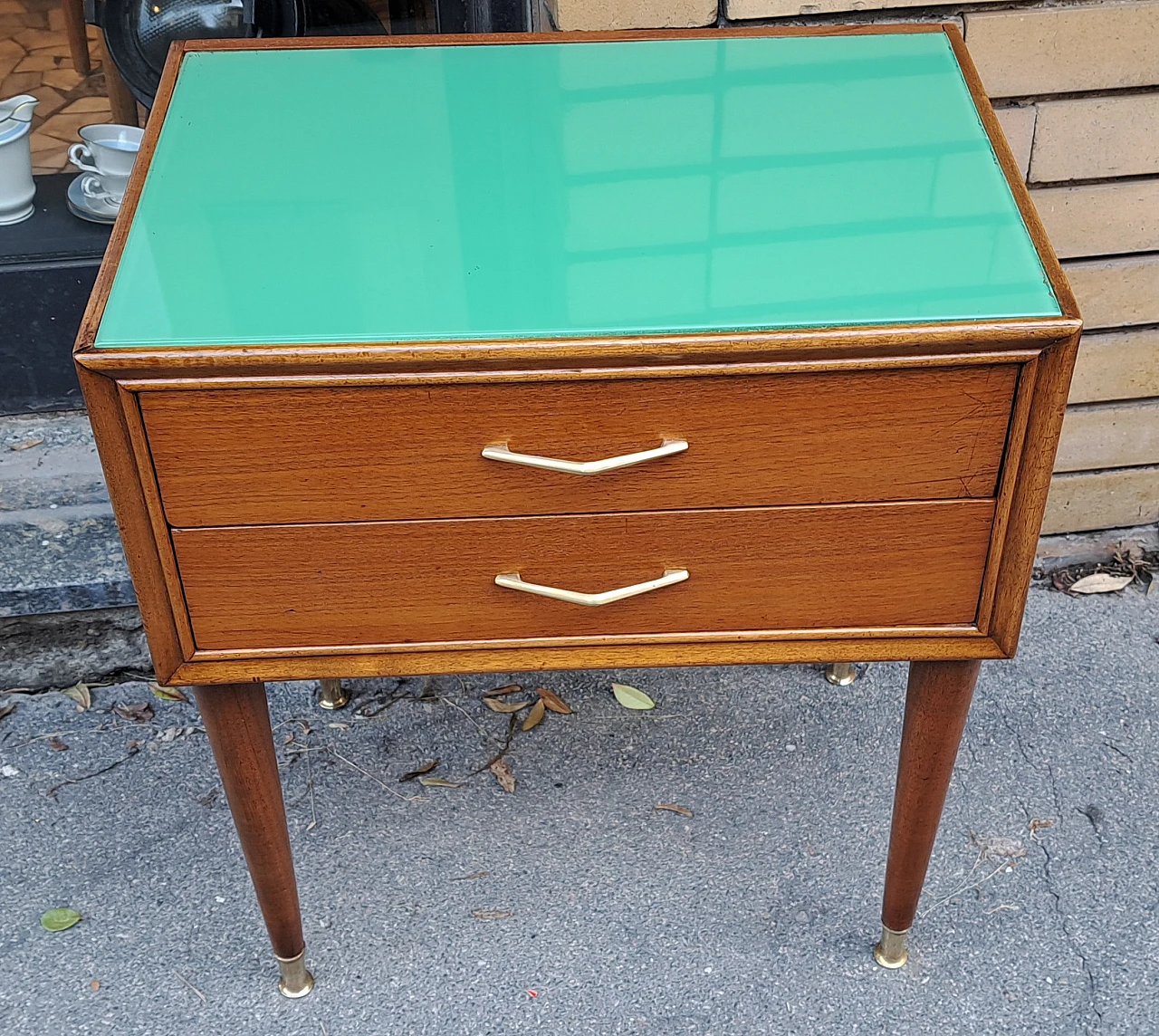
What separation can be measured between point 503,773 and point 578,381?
1.00 meters

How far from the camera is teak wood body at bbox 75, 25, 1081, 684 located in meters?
1.00

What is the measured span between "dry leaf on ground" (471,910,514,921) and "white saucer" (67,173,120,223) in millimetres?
1314

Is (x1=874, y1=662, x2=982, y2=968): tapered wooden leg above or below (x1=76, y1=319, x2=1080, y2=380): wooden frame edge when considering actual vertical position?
below

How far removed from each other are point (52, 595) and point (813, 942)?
4.20ft

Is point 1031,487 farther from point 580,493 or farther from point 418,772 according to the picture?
point 418,772

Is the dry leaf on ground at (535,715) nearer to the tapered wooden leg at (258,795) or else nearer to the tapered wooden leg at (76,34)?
the tapered wooden leg at (258,795)

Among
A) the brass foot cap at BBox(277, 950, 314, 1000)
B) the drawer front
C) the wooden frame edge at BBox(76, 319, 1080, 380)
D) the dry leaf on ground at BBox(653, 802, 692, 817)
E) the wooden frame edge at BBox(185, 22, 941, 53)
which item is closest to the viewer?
the wooden frame edge at BBox(76, 319, 1080, 380)

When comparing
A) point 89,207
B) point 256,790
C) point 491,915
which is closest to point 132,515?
point 256,790

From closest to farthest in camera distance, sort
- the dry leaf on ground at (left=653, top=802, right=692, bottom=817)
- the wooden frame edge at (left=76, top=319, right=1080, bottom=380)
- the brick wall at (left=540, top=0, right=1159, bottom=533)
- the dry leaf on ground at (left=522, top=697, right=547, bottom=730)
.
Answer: the wooden frame edge at (left=76, top=319, right=1080, bottom=380) → the brick wall at (left=540, top=0, right=1159, bottom=533) → the dry leaf on ground at (left=653, top=802, right=692, bottom=817) → the dry leaf on ground at (left=522, top=697, right=547, bottom=730)

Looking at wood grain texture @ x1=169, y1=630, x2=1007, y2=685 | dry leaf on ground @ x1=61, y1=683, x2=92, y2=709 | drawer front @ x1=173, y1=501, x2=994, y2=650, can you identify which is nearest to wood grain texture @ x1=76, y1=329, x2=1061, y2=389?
drawer front @ x1=173, y1=501, x2=994, y2=650

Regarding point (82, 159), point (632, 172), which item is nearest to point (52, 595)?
point (82, 159)

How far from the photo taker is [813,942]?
63.7 inches

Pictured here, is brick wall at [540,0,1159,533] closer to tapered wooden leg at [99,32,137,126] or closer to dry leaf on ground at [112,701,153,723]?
tapered wooden leg at [99,32,137,126]

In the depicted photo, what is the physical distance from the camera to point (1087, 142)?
1.78 meters
